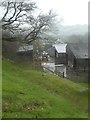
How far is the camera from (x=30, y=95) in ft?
59.5

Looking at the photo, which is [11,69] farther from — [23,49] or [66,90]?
[23,49]

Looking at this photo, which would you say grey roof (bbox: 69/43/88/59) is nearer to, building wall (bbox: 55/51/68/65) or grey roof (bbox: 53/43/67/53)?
building wall (bbox: 55/51/68/65)

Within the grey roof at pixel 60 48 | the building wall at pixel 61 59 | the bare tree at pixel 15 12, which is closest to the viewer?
the bare tree at pixel 15 12

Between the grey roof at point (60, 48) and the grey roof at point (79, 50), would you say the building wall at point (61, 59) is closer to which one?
the grey roof at point (60, 48)

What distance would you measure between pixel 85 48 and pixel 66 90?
3091cm

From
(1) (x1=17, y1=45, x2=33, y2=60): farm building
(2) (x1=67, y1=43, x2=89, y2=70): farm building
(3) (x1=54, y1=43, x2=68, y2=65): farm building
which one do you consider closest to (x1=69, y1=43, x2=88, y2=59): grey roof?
(2) (x1=67, y1=43, x2=89, y2=70): farm building

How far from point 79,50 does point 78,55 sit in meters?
1.42

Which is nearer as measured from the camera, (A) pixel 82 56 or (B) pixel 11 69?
(B) pixel 11 69

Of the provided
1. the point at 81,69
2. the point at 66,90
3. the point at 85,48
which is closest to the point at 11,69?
the point at 66,90

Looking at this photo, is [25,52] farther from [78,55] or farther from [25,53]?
[78,55]

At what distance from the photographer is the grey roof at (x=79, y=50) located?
53619mm

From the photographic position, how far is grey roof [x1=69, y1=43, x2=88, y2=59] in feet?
176

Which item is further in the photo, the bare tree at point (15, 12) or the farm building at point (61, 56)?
the farm building at point (61, 56)

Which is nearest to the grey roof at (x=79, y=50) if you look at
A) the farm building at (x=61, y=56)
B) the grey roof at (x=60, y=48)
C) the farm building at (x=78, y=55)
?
the farm building at (x=78, y=55)
